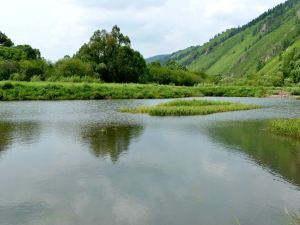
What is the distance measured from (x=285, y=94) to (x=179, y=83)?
64466 mm

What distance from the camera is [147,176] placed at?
22781 millimetres

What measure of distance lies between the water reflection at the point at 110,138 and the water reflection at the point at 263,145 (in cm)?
834

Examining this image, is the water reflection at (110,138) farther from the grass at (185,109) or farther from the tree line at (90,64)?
the tree line at (90,64)

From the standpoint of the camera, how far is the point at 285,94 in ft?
361

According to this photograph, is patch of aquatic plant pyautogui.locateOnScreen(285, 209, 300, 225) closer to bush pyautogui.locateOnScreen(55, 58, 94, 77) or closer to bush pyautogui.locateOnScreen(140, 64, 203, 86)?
bush pyautogui.locateOnScreen(55, 58, 94, 77)

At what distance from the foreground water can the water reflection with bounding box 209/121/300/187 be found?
73mm

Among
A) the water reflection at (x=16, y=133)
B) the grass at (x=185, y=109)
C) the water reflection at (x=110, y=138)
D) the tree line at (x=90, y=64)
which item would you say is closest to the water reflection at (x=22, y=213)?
the water reflection at (x=110, y=138)

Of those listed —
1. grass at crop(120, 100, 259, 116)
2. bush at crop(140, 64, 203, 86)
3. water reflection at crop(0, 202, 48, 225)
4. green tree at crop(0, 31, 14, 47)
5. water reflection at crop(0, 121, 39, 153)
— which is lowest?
water reflection at crop(0, 121, 39, 153)

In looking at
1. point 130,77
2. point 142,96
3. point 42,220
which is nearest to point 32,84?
point 142,96

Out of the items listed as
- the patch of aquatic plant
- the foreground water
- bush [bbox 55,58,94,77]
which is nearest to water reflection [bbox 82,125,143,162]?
the foreground water

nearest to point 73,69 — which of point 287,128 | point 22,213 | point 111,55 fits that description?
point 111,55

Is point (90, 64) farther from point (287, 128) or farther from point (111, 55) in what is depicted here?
point (287, 128)

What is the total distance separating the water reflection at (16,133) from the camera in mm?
34688

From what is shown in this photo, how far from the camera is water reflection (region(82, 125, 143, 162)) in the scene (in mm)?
29781
